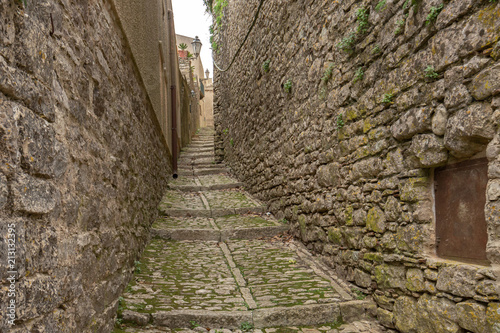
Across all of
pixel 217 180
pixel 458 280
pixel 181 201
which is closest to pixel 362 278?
pixel 458 280

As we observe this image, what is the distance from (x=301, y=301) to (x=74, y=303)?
2.07 metres

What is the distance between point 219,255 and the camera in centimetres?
508

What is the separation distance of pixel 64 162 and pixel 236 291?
2418 millimetres

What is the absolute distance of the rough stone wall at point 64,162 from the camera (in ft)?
4.72

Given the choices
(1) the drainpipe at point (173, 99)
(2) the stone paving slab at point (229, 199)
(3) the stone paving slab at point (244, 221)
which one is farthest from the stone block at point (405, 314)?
(1) the drainpipe at point (173, 99)

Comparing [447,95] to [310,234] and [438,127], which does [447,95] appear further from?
[310,234]

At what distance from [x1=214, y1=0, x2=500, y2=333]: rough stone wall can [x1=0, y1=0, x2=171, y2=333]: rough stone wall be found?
7.24 feet

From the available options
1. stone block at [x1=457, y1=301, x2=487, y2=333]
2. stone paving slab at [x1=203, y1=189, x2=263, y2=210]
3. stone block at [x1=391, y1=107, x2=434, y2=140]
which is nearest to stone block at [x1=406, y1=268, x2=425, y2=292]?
stone block at [x1=457, y1=301, x2=487, y2=333]

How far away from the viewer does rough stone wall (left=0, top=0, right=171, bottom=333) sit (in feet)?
4.72

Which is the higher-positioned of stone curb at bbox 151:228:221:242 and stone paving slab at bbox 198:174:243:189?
stone paving slab at bbox 198:174:243:189

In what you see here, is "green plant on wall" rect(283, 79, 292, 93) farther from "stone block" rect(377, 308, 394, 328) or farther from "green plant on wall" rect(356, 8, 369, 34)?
"stone block" rect(377, 308, 394, 328)

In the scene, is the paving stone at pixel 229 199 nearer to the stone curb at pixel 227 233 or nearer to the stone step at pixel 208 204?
the stone step at pixel 208 204

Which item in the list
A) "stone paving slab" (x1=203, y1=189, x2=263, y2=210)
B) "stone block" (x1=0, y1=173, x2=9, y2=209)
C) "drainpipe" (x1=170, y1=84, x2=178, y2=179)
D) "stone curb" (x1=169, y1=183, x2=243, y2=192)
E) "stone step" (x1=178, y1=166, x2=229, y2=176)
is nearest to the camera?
"stone block" (x1=0, y1=173, x2=9, y2=209)

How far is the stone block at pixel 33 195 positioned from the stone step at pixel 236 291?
1779mm
